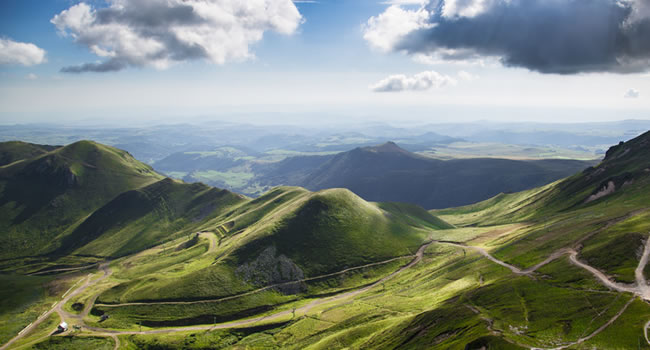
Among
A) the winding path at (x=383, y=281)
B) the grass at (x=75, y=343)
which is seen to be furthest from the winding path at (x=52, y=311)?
the grass at (x=75, y=343)

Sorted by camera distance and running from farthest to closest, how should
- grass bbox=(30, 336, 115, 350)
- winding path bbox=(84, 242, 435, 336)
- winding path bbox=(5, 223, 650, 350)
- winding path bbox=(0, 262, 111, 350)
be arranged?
winding path bbox=(0, 262, 111, 350) → winding path bbox=(84, 242, 435, 336) → grass bbox=(30, 336, 115, 350) → winding path bbox=(5, 223, 650, 350)

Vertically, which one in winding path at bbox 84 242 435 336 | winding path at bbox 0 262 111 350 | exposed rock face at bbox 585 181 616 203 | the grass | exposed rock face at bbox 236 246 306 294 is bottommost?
winding path at bbox 0 262 111 350

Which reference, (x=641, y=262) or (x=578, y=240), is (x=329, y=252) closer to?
(x=578, y=240)

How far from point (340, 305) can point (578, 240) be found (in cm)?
8685

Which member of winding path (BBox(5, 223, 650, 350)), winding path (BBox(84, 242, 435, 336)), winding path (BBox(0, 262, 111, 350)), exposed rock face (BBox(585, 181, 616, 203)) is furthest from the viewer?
exposed rock face (BBox(585, 181, 616, 203))

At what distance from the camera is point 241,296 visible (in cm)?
15000

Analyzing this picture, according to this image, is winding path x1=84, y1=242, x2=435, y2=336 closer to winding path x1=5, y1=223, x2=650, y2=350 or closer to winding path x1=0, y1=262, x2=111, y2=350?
winding path x1=5, y1=223, x2=650, y2=350

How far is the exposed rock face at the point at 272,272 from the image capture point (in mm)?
158250

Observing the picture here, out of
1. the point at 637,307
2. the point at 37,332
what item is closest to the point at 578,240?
the point at 637,307

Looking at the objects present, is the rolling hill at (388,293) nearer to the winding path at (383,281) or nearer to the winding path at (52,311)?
the winding path at (383,281)

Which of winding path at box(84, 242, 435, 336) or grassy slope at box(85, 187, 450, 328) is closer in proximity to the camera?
winding path at box(84, 242, 435, 336)

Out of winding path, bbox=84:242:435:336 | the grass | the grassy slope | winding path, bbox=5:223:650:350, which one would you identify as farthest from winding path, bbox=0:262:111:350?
winding path, bbox=84:242:435:336

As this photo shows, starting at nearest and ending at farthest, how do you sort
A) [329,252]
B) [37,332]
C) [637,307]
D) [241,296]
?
[637,307], [37,332], [241,296], [329,252]

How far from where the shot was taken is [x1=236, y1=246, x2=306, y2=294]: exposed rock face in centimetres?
15825
